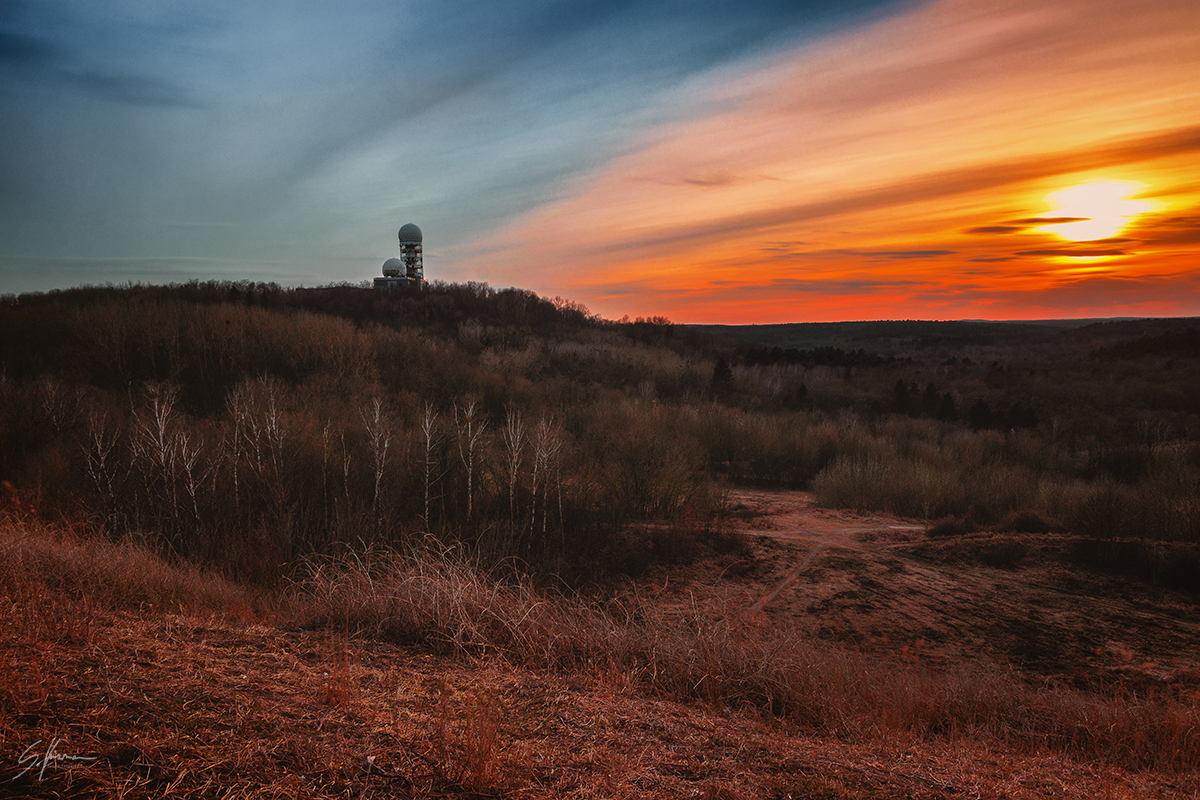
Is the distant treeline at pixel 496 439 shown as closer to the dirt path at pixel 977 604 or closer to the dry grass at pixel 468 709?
the dirt path at pixel 977 604

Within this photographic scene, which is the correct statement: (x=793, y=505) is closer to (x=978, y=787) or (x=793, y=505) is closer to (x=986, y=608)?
(x=986, y=608)

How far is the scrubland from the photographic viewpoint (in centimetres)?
250

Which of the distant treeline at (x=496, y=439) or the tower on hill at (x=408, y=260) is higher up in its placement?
the tower on hill at (x=408, y=260)

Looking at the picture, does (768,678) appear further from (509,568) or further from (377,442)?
(377,442)

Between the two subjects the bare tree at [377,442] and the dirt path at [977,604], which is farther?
the bare tree at [377,442]

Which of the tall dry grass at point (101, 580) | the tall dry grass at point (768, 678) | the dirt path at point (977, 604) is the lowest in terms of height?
the dirt path at point (977, 604)

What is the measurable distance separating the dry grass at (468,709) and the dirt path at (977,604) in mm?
2242

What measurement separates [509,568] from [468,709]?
5337mm

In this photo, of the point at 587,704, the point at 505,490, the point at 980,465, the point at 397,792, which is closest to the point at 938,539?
the point at 980,465

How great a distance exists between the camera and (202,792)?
6.14ft

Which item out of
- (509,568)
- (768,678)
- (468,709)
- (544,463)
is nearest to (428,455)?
(544,463)

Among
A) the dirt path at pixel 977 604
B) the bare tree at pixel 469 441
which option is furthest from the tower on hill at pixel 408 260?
the dirt path at pixel 977 604

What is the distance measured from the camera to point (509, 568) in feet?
26.8

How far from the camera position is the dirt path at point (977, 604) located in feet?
21.2
